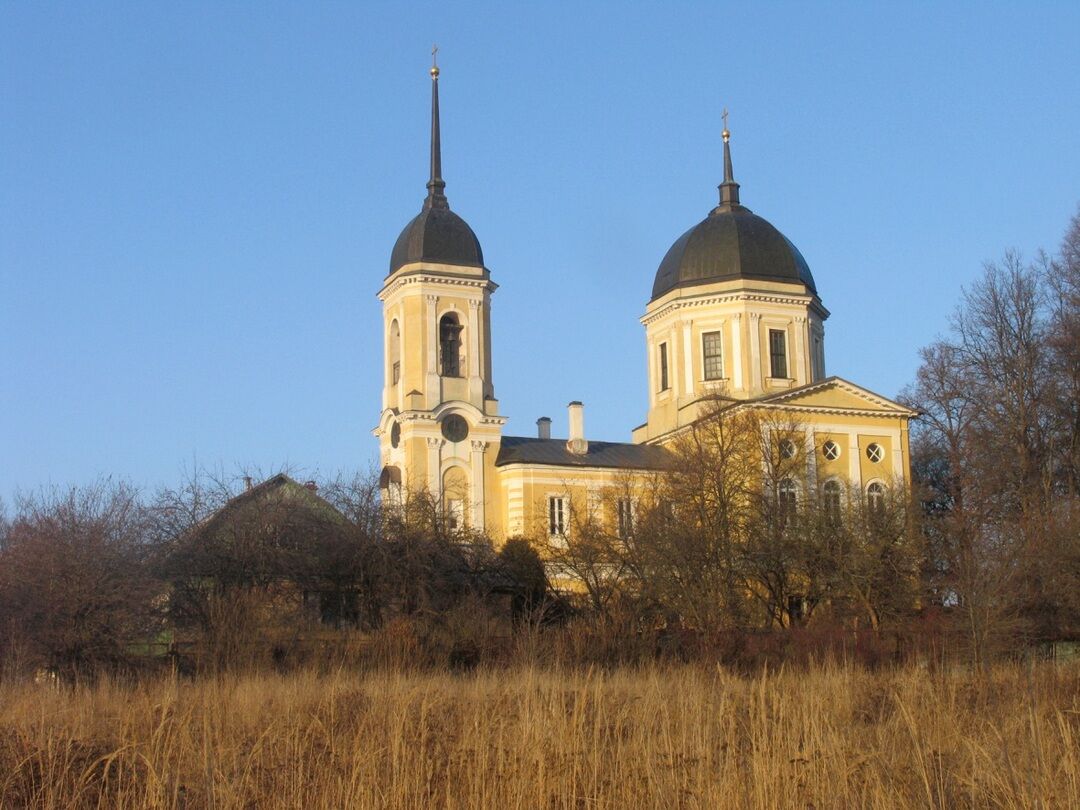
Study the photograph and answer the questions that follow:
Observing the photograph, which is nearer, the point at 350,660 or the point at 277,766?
the point at 277,766

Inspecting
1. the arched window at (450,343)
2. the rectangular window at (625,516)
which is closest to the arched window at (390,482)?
the arched window at (450,343)

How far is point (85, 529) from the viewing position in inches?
1073

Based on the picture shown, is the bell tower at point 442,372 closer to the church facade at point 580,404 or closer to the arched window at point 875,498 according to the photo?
the church facade at point 580,404

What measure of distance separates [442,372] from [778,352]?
1216 cm

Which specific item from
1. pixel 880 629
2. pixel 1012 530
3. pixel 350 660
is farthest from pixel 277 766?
pixel 1012 530

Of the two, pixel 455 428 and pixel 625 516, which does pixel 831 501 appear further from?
pixel 455 428

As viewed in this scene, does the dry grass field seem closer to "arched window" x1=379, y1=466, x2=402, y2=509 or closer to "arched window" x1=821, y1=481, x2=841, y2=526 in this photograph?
"arched window" x1=821, y1=481, x2=841, y2=526

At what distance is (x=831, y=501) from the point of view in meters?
45.5

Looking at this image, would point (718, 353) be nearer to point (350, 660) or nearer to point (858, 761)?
point (350, 660)

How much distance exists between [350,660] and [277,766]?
41.2 feet

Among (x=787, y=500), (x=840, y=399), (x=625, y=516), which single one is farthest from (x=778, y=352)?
(x=625, y=516)

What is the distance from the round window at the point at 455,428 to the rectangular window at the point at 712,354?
9.08m

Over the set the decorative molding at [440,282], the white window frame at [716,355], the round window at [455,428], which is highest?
the decorative molding at [440,282]

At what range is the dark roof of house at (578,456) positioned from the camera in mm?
50250
